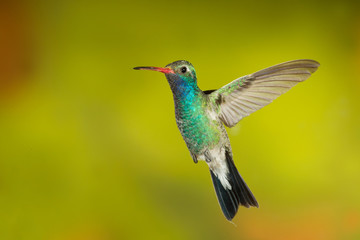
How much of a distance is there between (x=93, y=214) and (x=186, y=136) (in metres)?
0.60

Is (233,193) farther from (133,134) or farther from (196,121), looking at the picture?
(133,134)

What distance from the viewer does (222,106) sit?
1135 mm

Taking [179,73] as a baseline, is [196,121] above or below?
below

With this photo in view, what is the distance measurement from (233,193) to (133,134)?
50 centimetres

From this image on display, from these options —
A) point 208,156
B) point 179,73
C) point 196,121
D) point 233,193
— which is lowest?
point 233,193

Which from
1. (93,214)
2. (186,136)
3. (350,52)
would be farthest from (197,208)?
(350,52)

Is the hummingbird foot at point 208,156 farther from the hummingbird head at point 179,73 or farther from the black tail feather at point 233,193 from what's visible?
the hummingbird head at point 179,73

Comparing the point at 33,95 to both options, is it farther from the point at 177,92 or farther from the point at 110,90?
the point at 177,92

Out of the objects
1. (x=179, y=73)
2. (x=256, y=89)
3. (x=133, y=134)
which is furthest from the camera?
(x=133, y=134)

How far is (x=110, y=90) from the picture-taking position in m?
1.53

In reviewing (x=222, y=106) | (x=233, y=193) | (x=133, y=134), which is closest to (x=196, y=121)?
(x=222, y=106)

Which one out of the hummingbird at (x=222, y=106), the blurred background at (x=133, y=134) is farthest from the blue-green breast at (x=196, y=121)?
the blurred background at (x=133, y=134)

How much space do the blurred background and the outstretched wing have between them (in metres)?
0.38

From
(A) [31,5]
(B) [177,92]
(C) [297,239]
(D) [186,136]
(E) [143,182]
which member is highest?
(A) [31,5]
